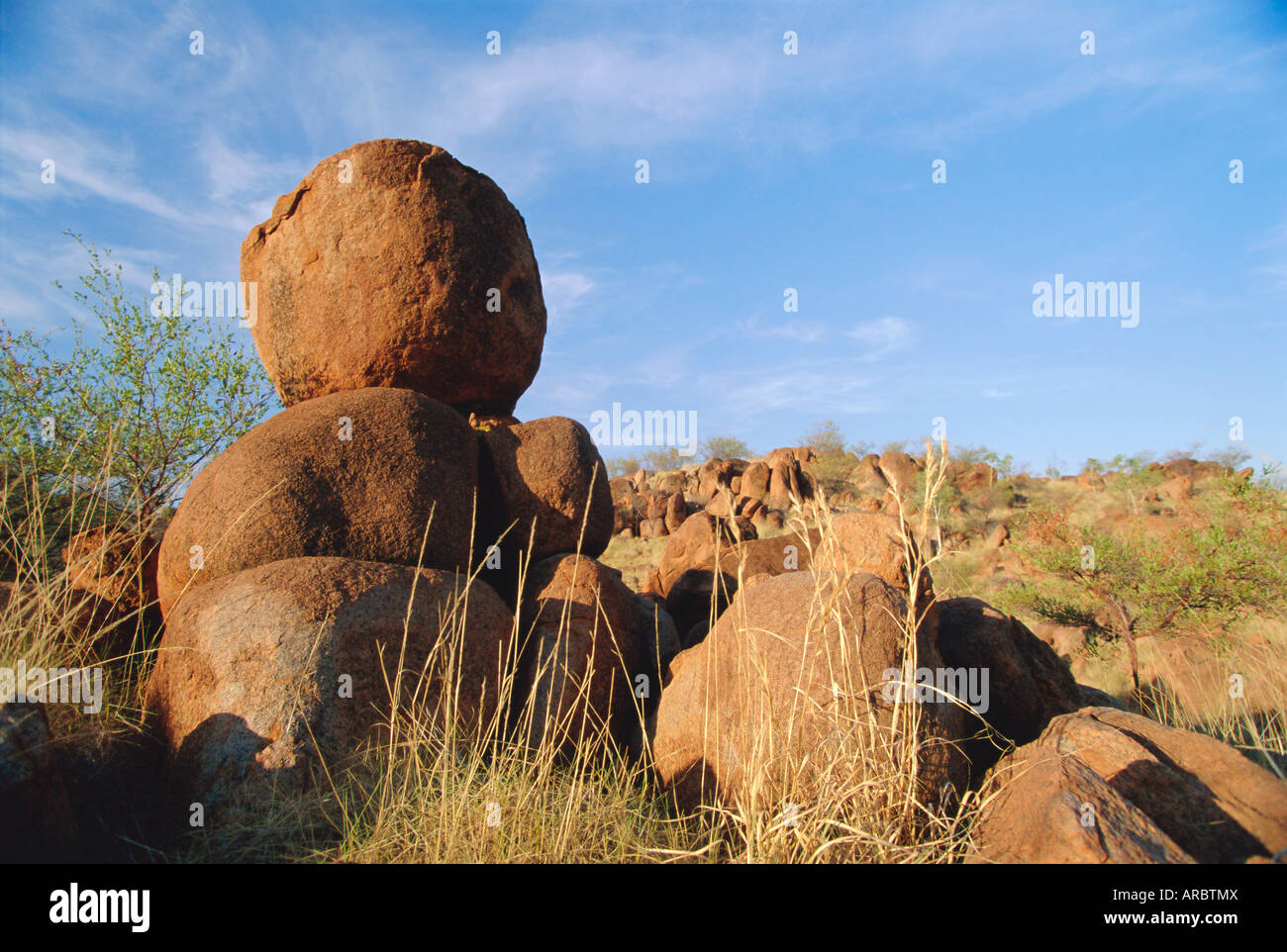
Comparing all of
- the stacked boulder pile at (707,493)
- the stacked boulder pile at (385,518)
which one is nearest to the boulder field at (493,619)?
the stacked boulder pile at (385,518)

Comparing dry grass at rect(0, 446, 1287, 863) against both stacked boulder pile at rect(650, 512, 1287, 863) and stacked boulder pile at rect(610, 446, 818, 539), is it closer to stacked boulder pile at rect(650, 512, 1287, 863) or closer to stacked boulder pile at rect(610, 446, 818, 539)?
stacked boulder pile at rect(650, 512, 1287, 863)

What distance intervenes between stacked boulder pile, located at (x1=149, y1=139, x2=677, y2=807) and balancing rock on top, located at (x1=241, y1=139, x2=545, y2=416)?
0.02m

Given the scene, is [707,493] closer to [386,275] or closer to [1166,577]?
[1166,577]

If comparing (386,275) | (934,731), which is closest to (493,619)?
(934,731)

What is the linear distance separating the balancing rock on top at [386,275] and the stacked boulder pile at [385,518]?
0.05ft

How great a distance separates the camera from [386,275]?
17.5 ft

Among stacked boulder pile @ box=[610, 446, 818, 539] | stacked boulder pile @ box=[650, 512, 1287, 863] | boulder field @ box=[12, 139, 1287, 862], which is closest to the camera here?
stacked boulder pile @ box=[650, 512, 1287, 863]

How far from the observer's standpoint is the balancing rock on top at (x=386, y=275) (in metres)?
5.33

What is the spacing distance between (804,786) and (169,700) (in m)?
3.16

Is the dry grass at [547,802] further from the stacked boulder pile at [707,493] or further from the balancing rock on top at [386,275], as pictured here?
the stacked boulder pile at [707,493]

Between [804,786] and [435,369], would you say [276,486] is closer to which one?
[435,369]

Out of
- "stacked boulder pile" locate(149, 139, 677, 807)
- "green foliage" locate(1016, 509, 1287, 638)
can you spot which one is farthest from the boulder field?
"green foliage" locate(1016, 509, 1287, 638)

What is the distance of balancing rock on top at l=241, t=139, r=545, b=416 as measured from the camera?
5332 millimetres
